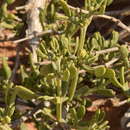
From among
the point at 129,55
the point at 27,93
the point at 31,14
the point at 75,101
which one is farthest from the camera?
the point at 31,14

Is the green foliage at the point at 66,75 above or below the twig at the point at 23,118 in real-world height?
above

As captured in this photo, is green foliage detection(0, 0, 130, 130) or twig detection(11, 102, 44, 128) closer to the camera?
green foliage detection(0, 0, 130, 130)

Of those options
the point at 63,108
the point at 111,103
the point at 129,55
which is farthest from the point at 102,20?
the point at 63,108

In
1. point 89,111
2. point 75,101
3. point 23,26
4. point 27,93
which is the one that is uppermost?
point 23,26

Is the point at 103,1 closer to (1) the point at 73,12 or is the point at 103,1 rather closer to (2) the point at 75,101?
(1) the point at 73,12

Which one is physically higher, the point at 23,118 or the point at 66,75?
the point at 66,75

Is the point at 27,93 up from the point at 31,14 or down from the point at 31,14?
down

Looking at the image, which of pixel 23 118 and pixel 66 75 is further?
pixel 23 118

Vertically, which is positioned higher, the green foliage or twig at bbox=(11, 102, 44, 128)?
the green foliage

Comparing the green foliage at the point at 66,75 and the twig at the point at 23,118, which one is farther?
the twig at the point at 23,118

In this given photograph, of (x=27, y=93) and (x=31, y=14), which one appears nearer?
(x=27, y=93)

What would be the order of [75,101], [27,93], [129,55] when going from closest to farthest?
[27,93] → [129,55] → [75,101]
